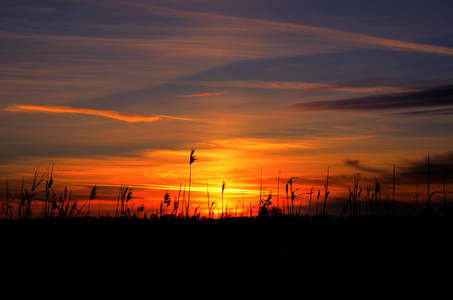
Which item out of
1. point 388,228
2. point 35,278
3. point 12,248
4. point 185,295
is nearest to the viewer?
point 185,295

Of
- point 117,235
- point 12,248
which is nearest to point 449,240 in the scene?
point 117,235

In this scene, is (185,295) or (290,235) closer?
(185,295)

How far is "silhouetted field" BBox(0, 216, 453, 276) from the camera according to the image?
8.47 m

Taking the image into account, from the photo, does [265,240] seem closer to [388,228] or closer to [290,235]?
[290,235]

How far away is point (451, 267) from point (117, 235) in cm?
661

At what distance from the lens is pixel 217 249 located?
9.15 meters

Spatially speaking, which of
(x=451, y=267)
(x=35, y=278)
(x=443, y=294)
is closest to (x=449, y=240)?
(x=451, y=267)

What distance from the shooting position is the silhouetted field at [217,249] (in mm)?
8469

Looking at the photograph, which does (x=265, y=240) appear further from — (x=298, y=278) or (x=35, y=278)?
(x=35, y=278)

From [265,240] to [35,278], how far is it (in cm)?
480

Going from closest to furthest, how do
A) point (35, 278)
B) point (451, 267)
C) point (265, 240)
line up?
1. point (35, 278)
2. point (451, 267)
3. point (265, 240)

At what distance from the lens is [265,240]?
10.7 m

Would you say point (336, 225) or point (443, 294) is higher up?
point (336, 225)

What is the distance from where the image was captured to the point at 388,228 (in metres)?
13.2
